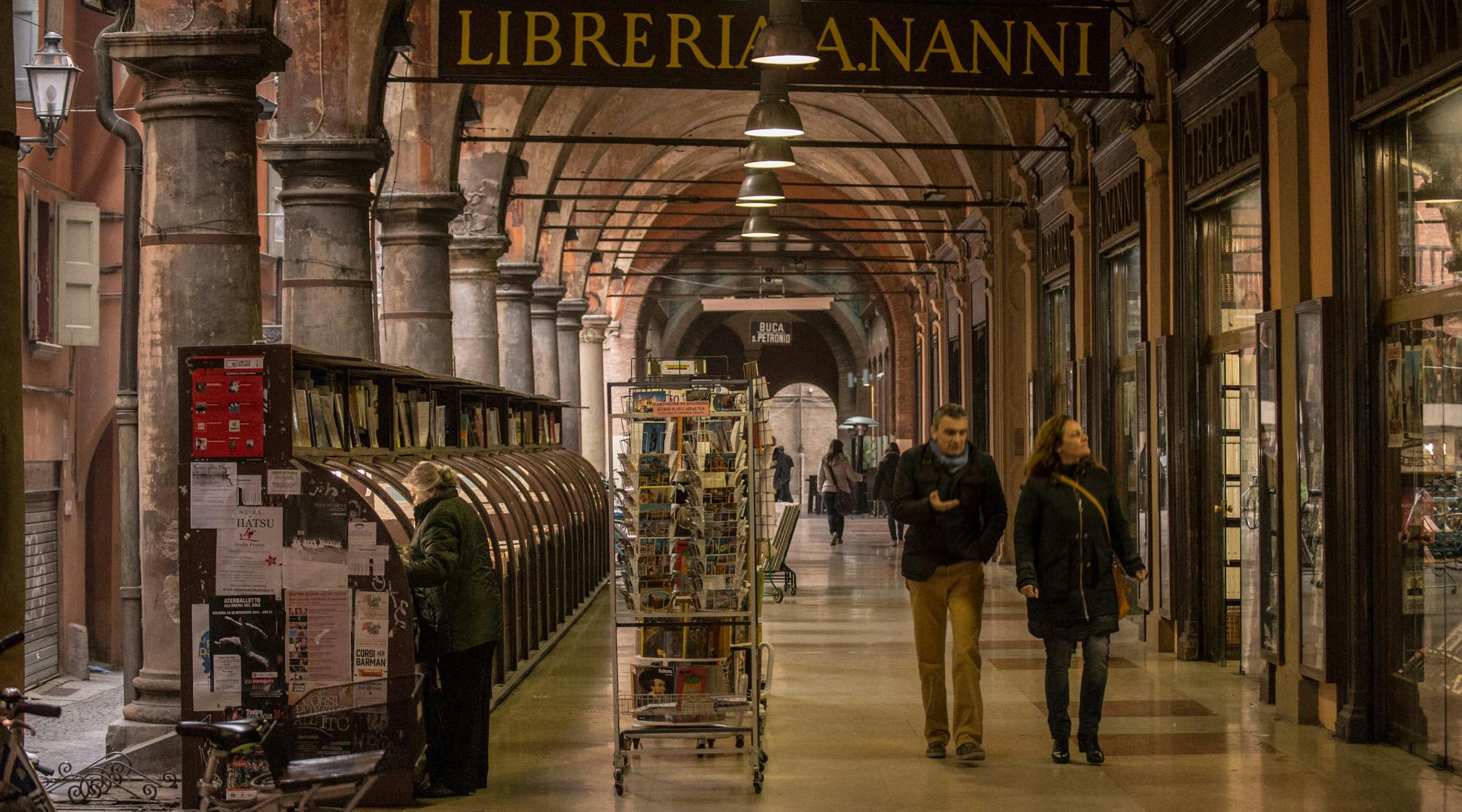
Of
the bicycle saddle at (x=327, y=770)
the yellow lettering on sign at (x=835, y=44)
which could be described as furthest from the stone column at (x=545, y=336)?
the bicycle saddle at (x=327, y=770)

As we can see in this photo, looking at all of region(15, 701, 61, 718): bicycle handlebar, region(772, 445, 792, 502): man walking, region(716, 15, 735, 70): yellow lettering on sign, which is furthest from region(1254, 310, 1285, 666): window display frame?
region(772, 445, 792, 502): man walking

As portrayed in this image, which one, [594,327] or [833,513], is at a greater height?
[594,327]

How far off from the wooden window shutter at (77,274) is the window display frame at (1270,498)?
35.2 ft

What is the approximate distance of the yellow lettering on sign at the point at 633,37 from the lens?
9781 mm

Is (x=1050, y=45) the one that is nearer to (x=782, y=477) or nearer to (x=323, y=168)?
(x=323, y=168)

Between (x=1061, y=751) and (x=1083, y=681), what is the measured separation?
347 millimetres

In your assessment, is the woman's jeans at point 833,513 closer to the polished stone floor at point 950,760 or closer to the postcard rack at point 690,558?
the polished stone floor at point 950,760

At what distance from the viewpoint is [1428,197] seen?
7.67m

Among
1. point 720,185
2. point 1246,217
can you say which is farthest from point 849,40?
point 720,185

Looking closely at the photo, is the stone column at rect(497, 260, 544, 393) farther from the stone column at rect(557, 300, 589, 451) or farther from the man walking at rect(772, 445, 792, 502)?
the stone column at rect(557, 300, 589, 451)

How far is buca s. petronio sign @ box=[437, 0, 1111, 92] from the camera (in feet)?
31.8

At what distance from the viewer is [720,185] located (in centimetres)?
4034

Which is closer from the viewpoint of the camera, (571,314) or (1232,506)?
(1232,506)

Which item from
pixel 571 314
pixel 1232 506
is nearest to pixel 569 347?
→ pixel 571 314
